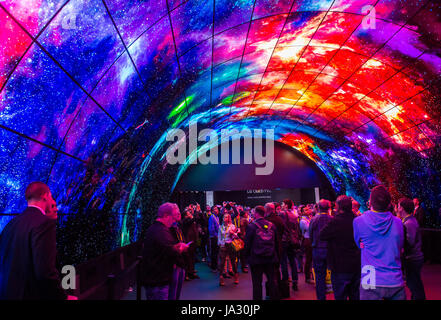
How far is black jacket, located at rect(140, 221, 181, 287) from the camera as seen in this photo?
453 centimetres

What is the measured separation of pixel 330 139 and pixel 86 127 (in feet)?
52.2

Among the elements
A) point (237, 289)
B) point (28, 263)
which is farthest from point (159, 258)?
point (237, 289)

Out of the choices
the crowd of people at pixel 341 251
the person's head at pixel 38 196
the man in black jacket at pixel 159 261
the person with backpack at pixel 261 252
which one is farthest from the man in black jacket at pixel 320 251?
the person's head at pixel 38 196

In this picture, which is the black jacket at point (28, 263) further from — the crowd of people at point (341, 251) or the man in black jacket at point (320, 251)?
the man in black jacket at point (320, 251)

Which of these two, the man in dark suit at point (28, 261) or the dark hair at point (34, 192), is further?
the dark hair at point (34, 192)

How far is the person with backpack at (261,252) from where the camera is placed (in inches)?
241

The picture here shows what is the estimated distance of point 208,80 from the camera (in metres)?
9.65

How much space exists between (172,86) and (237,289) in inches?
208

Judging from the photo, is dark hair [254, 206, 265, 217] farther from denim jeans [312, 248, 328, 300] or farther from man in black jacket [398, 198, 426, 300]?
man in black jacket [398, 198, 426, 300]

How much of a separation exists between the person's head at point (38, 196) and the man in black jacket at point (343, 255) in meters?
3.64

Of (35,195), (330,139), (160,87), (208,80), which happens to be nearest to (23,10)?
(35,195)

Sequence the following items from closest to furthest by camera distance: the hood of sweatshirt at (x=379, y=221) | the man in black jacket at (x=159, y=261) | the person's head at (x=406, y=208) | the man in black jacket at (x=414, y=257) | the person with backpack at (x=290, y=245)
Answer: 1. the hood of sweatshirt at (x=379, y=221)
2. the man in black jacket at (x=159, y=261)
3. the man in black jacket at (x=414, y=257)
4. the person's head at (x=406, y=208)
5. the person with backpack at (x=290, y=245)

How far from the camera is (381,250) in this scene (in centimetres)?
356
